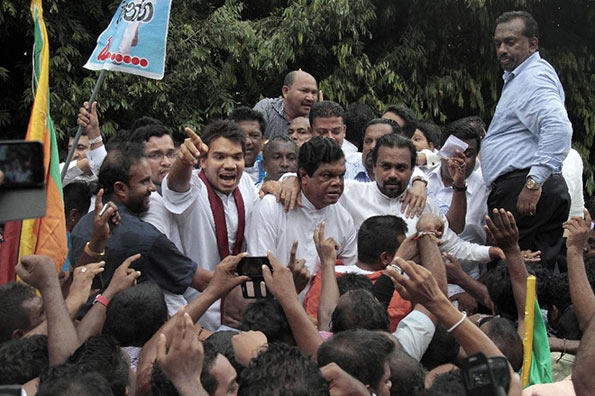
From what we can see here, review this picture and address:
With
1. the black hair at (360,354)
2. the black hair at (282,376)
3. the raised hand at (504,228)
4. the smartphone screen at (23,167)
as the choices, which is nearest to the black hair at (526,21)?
the raised hand at (504,228)

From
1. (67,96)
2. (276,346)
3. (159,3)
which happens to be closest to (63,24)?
(67,96)

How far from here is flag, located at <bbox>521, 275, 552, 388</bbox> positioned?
4.44 meters

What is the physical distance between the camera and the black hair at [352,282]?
506 cm

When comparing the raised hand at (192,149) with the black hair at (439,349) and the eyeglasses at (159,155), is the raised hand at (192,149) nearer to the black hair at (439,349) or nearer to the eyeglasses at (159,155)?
the eyeglasses at (159,155)

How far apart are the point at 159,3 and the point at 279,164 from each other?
1.41 metres

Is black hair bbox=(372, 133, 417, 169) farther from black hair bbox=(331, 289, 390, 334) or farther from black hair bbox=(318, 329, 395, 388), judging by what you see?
black hair bbox=(318, 329, 395, 388)

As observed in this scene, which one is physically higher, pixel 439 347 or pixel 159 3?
pixel 159 3

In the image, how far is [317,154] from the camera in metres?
6.01

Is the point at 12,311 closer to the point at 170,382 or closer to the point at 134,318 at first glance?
the point at 134,318

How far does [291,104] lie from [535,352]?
4306mm

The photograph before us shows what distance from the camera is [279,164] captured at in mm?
7289

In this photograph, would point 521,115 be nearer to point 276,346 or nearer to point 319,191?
point 319,191

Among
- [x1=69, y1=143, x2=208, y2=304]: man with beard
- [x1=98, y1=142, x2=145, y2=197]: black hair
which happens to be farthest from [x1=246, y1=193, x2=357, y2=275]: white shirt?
[x1=98, y1=142, x2=145, y2=197]: black hair

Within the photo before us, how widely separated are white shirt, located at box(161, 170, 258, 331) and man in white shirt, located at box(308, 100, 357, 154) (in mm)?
1816
